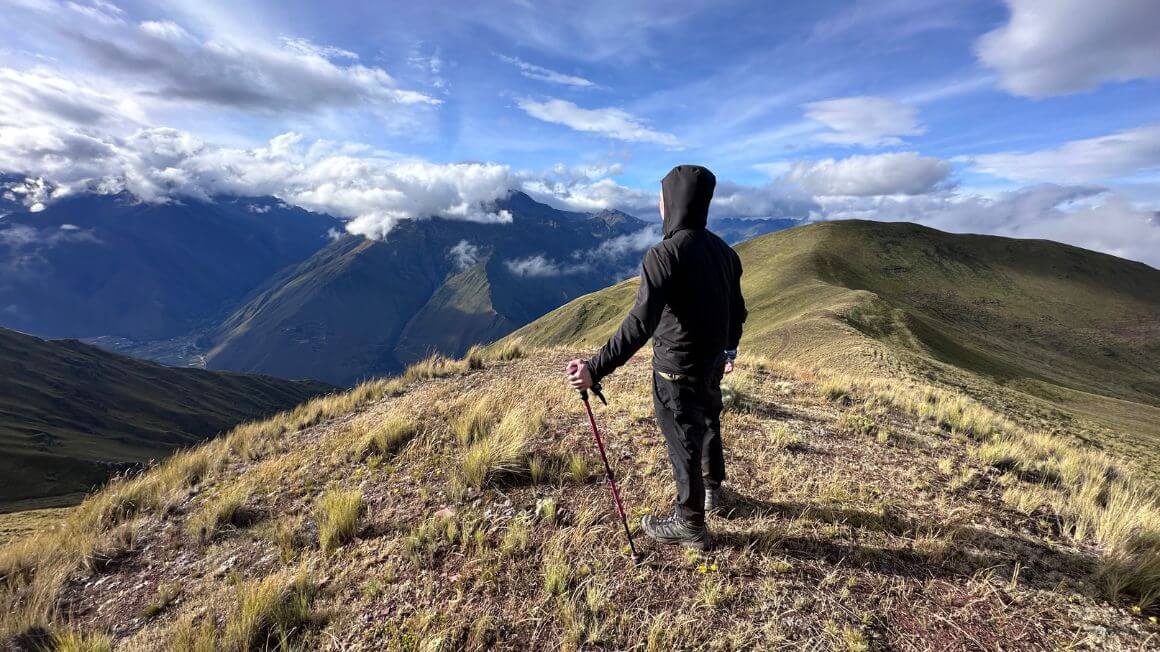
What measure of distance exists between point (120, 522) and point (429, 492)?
436 centimetres

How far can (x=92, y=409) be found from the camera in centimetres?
10838

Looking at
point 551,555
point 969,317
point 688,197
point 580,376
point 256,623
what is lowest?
point 256,623

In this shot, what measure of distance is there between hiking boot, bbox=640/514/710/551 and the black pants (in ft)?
0.34

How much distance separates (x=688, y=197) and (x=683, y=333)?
3.84 feet

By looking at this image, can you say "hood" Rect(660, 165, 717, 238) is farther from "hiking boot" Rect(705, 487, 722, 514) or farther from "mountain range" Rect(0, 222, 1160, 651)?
"mountain range" Rect(0, 222, 1160, 651)

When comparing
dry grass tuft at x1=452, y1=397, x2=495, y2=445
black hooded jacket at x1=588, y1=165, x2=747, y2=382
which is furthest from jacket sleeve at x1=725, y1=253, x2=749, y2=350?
dry grass tuft at x1=452, y1=397, x2=495, y2=445

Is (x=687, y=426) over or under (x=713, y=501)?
over

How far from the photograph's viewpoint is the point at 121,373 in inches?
5364

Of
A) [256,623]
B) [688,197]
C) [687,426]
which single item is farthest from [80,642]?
[688,197]

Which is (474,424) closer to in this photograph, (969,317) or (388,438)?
(388,438)

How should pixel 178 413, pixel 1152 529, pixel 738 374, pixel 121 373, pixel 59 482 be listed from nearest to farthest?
pixel 1152 529 → pixel 738 374 → pixel 59 482 → pixel 178 413 → pixel 121 373

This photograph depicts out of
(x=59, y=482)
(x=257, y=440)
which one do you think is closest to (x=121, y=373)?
(x=59, y=482)

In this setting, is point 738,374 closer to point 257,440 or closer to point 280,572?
point 280,572

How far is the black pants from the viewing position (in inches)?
158
